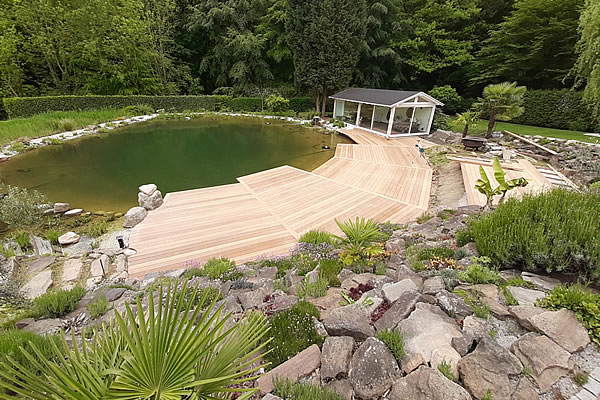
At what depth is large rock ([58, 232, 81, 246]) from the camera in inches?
229

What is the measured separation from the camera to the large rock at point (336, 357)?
2.12 metres

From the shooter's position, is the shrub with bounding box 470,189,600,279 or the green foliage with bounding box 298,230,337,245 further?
the green foliage with bounding box 298,230,337,245

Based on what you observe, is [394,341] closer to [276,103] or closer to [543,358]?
[543,358]

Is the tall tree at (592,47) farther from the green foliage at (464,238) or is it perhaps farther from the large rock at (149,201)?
the large rock at (149,201)

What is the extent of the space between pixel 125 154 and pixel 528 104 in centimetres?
2102

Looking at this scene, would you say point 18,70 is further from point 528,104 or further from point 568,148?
point 528,104

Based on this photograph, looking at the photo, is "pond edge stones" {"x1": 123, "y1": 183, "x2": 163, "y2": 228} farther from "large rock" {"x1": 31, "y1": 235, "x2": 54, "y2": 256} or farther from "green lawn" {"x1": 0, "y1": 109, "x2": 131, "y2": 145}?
"green lawn" {"x1": 0, "y1": 109, "x2": 131, "y2": 145}

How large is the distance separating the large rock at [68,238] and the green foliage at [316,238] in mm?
4846

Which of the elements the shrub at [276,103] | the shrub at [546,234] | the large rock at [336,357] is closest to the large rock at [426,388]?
the large rock at [336,357]

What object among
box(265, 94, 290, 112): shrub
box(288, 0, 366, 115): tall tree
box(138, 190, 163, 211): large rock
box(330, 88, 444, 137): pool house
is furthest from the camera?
box(265, 94, 290, 112): shrub

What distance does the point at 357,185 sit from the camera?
8547 millimetres

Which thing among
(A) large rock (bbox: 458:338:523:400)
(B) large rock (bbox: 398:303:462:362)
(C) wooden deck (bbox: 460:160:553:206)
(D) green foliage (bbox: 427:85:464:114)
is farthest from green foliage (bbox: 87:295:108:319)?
(D) green foliage (bbox: 427:85:464:114)

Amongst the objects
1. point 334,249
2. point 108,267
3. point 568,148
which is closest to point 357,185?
point 334,249

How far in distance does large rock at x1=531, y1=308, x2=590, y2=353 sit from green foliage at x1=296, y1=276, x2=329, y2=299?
193cm
